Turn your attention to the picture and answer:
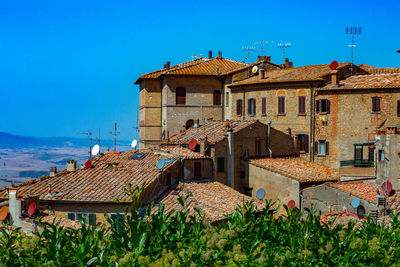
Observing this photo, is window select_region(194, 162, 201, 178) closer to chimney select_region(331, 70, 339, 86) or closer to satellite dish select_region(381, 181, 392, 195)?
satellite dish select_region(381, 181, 392, 195)

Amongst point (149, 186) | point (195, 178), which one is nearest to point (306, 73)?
point (195, 178)

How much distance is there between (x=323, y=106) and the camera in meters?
36.7

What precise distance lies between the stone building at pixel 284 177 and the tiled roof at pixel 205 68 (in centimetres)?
1356

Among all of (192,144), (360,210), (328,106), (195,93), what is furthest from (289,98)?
(360,210)

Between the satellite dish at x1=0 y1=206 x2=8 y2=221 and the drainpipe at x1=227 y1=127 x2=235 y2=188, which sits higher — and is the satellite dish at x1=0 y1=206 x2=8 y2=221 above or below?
below

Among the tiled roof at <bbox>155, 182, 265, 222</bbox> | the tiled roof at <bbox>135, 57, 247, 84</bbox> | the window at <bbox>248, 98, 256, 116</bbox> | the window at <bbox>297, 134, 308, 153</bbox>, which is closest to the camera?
the tiled roof at <bbox>155, 182, 265, 222</bbox>

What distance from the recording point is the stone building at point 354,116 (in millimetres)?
34125

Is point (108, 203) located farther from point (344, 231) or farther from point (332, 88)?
point (332, 88)

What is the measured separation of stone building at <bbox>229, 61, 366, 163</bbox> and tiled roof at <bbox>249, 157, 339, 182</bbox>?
3512 millimetres

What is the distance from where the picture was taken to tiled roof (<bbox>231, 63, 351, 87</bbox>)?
37.5 m

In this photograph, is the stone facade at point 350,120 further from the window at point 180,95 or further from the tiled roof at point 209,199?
the window at point 180,95

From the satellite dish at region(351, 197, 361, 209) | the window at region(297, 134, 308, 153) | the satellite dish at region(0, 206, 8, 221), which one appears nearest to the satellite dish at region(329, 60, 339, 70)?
the window at region(297, 134, 308, 153)

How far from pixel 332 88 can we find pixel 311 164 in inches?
228

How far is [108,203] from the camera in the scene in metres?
24.9
